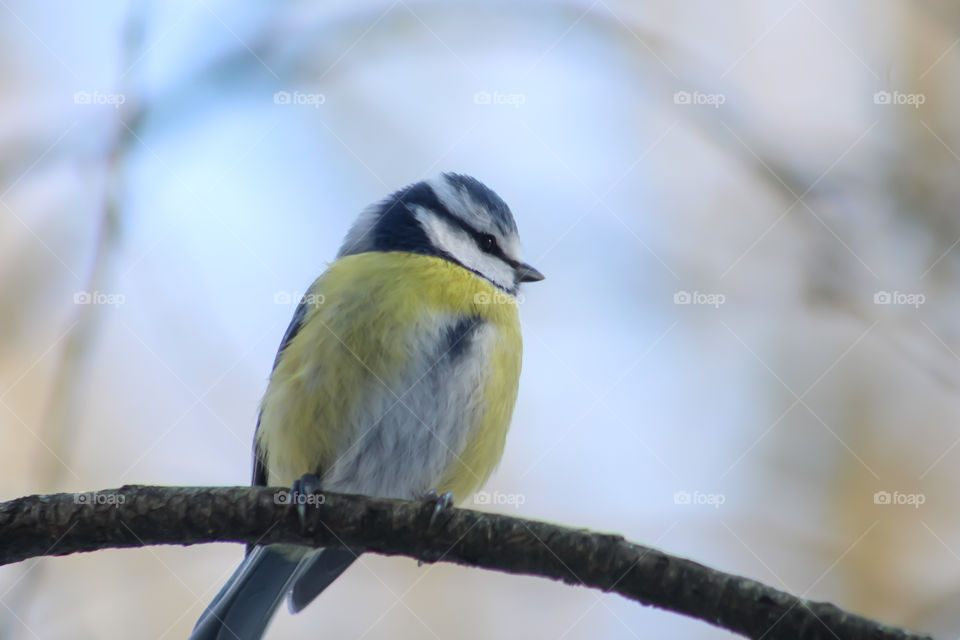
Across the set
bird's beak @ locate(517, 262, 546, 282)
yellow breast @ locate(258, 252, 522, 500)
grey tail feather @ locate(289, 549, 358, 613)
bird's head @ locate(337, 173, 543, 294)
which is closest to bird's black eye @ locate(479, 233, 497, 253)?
bird's head @ locate(337, 173, 543, 294)

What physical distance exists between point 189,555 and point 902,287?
3.35 metres

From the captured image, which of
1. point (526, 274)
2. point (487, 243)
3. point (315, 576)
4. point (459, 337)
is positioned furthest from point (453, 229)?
point (315, 576)

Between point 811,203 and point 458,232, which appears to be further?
point 811,203

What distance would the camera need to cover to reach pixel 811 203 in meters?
3.62

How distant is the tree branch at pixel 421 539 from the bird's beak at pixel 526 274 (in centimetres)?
148

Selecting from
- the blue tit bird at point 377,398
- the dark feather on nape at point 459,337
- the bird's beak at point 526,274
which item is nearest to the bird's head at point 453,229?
the bird's beak at point 526,274

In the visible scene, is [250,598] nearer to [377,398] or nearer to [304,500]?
[377,398]

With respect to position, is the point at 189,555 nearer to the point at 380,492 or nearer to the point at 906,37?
the point at 380,492

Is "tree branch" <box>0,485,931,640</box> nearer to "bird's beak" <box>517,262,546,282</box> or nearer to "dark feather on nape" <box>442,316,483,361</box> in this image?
"dark feather on nape" <box>442,316,483,361</box>

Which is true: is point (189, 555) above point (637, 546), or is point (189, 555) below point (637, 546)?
above

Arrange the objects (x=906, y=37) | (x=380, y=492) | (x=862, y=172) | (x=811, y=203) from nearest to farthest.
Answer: (x=380, y=492)
(x=811, y=203)
(x=862, y=172)
(x=906, y=37)

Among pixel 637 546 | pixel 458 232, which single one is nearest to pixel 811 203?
pixel 458 232

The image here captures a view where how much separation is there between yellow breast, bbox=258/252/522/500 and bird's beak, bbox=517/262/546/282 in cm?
30

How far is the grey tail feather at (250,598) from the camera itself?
2832 millimetres
